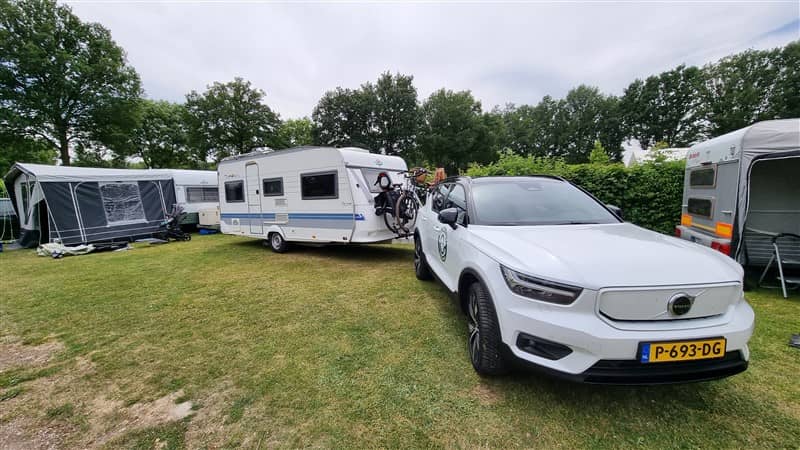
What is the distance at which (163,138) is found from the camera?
85.4 feet

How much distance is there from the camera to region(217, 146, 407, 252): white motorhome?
6426 millimetres

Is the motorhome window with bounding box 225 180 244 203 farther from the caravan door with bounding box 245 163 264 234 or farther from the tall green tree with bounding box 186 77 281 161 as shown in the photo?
the tall green tree with bounding box 186 77 281 161

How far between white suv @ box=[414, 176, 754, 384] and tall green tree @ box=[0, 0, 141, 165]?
23338 millimetres

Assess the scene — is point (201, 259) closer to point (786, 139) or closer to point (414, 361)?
point (414, 361)

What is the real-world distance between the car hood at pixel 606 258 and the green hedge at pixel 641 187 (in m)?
4.99

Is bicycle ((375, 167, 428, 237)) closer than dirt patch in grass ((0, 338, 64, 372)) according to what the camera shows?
No

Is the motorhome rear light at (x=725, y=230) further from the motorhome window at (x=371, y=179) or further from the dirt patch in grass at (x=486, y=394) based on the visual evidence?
the motorhome window at (x=371, y=179)

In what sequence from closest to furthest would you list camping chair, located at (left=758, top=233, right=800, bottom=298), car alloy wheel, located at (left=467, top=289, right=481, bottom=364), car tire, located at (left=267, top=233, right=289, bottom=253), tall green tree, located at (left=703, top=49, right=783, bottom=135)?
car alloy wheel, located at (left=467, top=289, right=481, bottom=364) → camping chair, located at (left=758, top=233, right=800, bottom=298) → car tire, located at (left=267, top=233, right=289, bottom=253) → tall green tree, located at (left=703, top=49, right=783, bottom=135)

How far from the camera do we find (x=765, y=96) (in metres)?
26.5

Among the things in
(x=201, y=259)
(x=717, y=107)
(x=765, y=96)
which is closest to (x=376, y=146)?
(x=201, y=259)

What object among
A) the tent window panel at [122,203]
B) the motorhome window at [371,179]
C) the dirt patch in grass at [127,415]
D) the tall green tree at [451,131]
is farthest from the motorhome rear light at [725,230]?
the tall green tree at [451,131]

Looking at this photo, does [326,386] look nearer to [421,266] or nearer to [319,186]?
[421,266]

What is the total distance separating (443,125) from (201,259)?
99.9ft

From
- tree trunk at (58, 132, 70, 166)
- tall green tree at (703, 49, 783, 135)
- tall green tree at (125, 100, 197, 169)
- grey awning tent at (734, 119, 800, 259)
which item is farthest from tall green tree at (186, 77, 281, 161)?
tall green tree at (703, 49, 783, 135)
